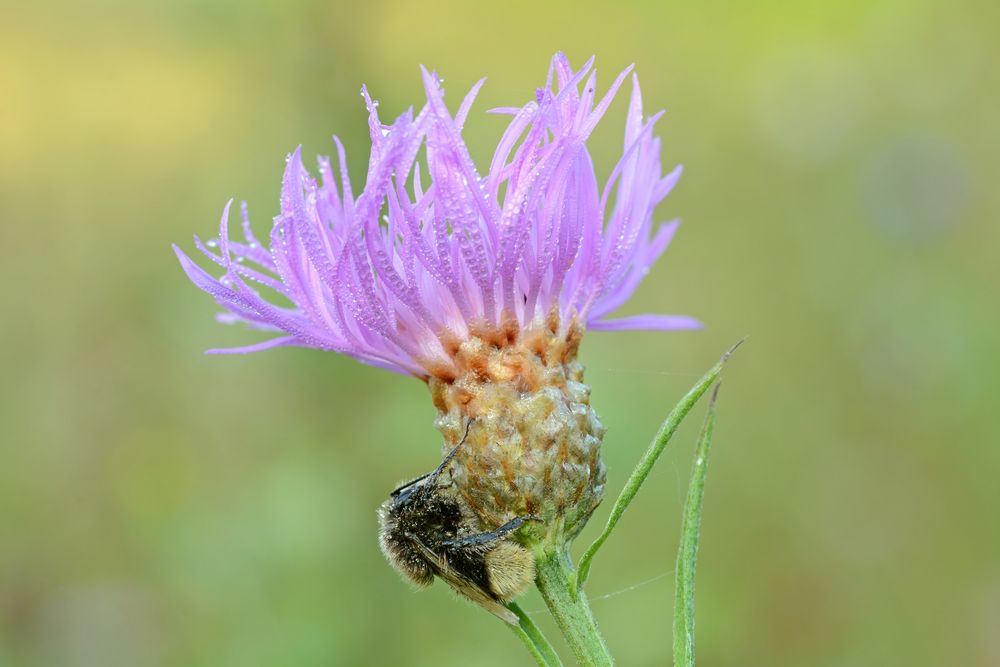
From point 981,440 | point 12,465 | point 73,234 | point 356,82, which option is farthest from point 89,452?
point 981,440

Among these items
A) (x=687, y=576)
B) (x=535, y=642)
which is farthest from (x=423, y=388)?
(x=687, y=576)

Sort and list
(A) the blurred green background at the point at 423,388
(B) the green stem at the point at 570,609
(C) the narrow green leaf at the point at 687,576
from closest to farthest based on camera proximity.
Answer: (C) the narrow green leaf at the point at 687,576 → (B) the green stem at the point at 570,609 → (A) the blurred green background at the point at 423,388

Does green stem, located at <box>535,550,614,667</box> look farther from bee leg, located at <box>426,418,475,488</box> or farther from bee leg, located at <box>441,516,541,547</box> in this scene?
bee leg, located at <box>426,418,475,488</box>

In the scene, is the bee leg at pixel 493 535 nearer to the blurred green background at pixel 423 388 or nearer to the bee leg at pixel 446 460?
the bee leg at pixel 446 460

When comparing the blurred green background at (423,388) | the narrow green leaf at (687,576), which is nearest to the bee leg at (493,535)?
the narrow green leaf at (687,576)

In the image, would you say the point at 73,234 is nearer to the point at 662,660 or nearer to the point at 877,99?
the point at 662,660

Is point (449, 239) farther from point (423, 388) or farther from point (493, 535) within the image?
point (423, 388)
